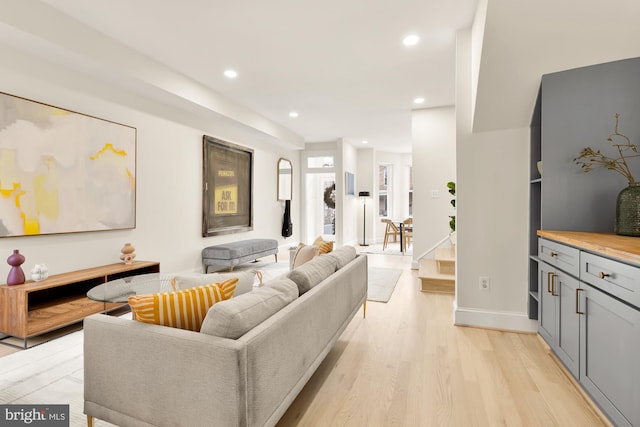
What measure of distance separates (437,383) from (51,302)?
335cm

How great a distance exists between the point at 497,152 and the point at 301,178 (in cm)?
585

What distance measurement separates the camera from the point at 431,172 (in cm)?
544

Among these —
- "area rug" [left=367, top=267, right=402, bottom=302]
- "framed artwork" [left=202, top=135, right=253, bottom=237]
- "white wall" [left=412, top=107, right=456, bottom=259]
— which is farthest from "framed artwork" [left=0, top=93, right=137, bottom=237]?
"white wall" [left=412, top=107, right=456, bottom=259]

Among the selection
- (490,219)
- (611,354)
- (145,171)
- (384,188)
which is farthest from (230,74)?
(384,188)

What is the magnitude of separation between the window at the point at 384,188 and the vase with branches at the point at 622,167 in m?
7.50

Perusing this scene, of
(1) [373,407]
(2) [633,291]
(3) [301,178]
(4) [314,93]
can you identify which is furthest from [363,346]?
(3) [301,178]

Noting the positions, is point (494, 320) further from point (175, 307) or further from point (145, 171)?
point (145, 171)

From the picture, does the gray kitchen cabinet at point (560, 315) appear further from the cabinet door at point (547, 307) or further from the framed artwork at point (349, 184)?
the framed artwork at point (349, 184)

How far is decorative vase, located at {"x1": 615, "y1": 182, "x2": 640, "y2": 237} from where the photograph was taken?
6.09 feet

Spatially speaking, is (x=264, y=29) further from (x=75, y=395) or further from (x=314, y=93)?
(x=75, y=395)

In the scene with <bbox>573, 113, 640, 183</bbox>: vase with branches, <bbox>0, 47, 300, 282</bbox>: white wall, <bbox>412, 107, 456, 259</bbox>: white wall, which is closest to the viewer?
<bbox>573, 113, 640, 183</bbox>: vase with branches

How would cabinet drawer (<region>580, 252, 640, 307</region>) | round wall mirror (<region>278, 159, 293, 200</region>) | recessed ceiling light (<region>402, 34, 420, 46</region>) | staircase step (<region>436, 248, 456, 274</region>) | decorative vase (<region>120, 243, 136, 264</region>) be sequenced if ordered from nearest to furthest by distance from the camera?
cabinet drawer (<region>580, 252, 640, 307</region>)
recessed ceiling light (<region>402, 34, 420, 46</region>)
decorative vase (<region>120, 243, 136, 264</region>)
staircase step (<region>436, 248, 456, 274</region>)
round wall mirror (<region>278, 159, 293, 200</region>)

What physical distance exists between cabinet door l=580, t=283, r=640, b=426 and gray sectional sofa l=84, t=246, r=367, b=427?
1.41 meters

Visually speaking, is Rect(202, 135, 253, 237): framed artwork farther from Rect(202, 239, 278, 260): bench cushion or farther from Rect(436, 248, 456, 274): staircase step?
Rect(436, 248, 456, 274): staircase step
